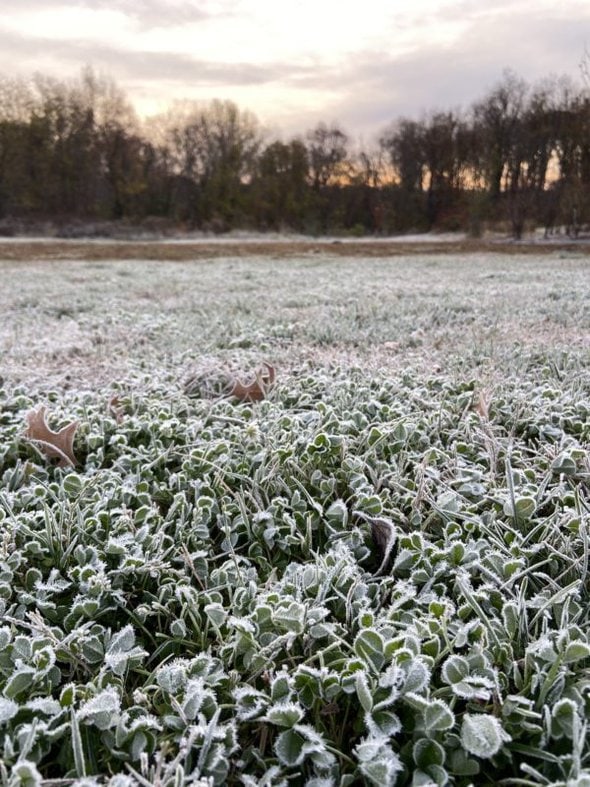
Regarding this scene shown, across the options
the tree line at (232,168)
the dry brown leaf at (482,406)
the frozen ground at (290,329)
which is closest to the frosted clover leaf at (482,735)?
the dry brown leaf at (482,406)

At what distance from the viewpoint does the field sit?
36.4 inches

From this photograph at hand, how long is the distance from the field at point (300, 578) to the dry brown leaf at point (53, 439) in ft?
0.04

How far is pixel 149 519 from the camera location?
1.62 meters

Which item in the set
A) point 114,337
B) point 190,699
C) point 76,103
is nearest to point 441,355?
point 114,337

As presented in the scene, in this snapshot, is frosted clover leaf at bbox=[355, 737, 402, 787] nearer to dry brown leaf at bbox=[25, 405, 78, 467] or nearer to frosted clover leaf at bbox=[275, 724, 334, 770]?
→ frosted clover leaf at bbox=[275, 724, 334, 770]

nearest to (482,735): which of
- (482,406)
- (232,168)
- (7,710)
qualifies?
(7,710)

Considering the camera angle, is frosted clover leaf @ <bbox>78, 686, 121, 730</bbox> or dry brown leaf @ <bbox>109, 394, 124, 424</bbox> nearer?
frosted clover leaf @ <bbox>78, 686, 121, 730</bbox>

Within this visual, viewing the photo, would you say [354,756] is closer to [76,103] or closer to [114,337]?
[114,337]

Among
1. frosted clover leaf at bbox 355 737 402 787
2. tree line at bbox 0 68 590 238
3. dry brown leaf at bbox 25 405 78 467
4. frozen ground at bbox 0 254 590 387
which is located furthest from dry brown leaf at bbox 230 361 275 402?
tree line at bbox 0 68 590 238

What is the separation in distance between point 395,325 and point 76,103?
5196 centimetres

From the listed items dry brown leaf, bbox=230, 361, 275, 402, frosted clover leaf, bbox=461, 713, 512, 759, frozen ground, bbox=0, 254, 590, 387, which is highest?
frozen ground, bbox=0, 254, 590, 387

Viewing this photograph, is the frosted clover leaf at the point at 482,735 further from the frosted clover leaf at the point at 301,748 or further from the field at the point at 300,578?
the frosted clover leaf at the point at 301,748

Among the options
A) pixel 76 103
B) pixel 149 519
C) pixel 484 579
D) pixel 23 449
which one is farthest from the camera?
pixel 76 103

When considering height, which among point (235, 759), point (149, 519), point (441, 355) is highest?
point (441, 355)
